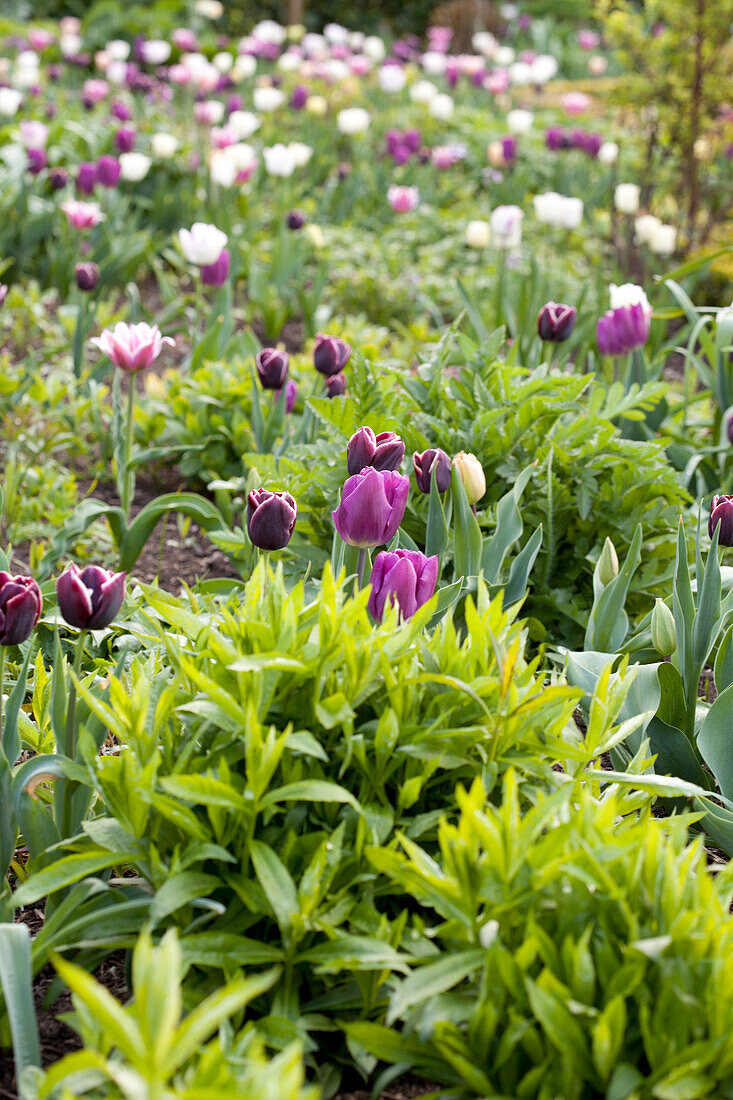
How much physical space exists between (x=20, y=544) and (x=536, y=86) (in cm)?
806

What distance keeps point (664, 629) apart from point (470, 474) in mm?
466

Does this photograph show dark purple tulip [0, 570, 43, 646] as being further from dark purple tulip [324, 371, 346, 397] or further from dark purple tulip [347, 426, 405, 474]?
dark purple tulip [324, 371, 346, 397]

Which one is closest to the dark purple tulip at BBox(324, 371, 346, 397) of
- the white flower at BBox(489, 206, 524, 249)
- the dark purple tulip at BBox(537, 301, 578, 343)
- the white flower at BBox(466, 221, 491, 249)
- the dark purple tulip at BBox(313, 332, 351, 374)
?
→ the dark purple tulip at BBox(313, 332, 351, 374)

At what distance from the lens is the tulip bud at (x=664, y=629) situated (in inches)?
76.7

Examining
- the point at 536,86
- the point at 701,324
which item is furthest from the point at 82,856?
the point at 536,86

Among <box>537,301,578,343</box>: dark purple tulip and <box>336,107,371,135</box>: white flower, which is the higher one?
<box>336,107,371,135</box>: white flower

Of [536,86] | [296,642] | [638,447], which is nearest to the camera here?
[296,642]

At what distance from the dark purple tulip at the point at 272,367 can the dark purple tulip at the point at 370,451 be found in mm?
841

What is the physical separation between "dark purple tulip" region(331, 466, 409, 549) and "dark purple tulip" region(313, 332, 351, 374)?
3.38 ft

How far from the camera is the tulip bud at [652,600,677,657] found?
6.39ft

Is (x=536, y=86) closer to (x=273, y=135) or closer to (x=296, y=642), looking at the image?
(x=273, y=135)

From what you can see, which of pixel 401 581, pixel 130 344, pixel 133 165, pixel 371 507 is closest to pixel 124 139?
pixel 133 165

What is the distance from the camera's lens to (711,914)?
123 cm

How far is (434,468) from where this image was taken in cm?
203
